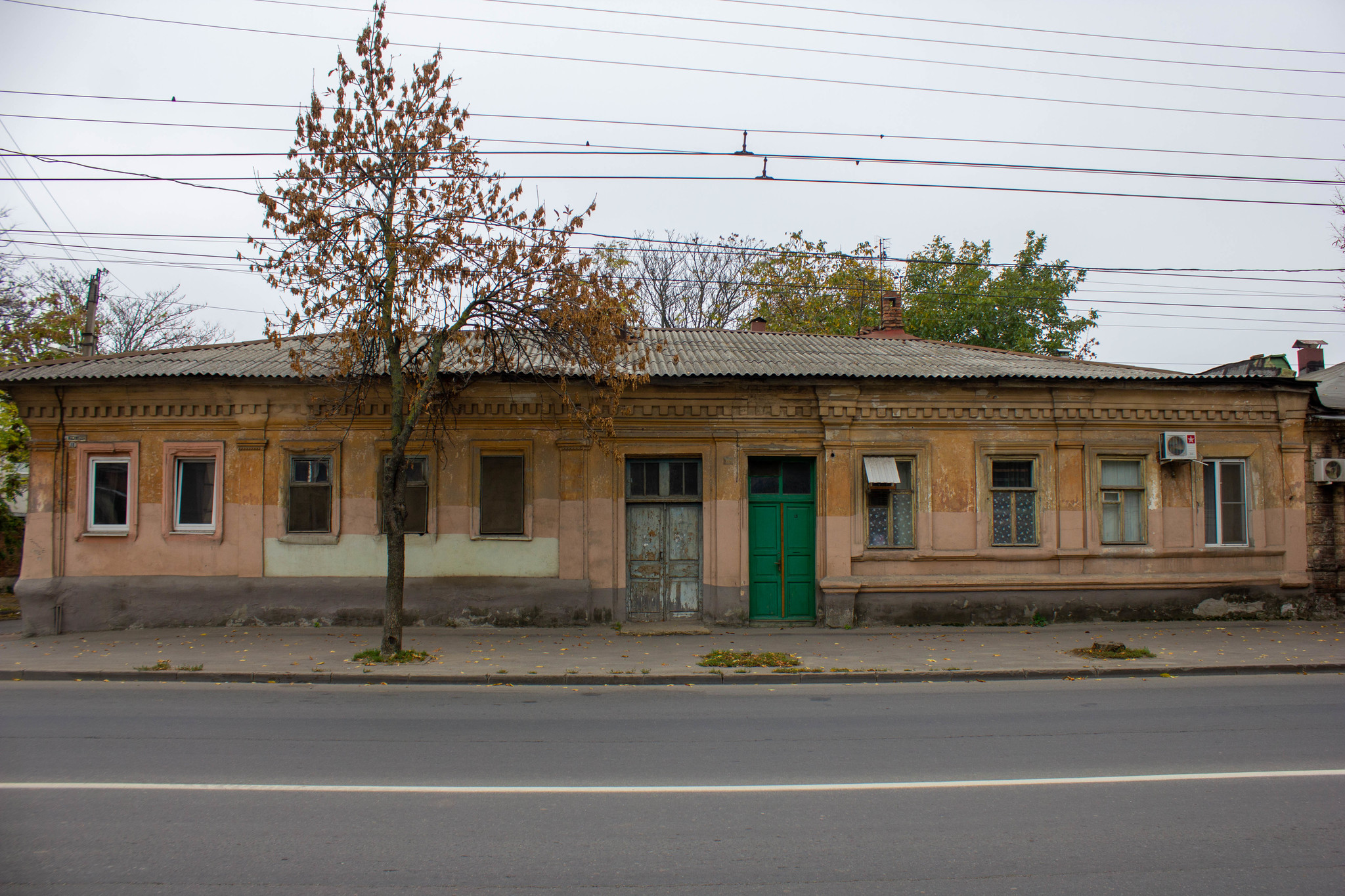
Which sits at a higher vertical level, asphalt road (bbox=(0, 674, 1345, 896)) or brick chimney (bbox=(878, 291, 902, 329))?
brick chimney (bbox=(878, 291, 902, 329))

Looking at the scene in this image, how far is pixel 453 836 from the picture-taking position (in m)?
4.71

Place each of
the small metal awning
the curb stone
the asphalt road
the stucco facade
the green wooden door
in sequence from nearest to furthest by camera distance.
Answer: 1. the asphalt road
2. the curb stone
3. the stucco facade
4. the small metal awning
5. the green wooden door

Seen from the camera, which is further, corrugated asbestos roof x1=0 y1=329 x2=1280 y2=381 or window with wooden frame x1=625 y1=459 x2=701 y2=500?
window with wooden frame x1=625 y1=459 x2=701 y2=500

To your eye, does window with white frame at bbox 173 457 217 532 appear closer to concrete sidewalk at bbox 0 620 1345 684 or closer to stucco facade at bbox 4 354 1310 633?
stucco facade at bbox 4 354 1310 633

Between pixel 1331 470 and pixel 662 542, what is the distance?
39.6 ft

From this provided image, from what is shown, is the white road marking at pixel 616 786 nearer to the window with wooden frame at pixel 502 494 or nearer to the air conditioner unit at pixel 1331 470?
the window with wooden frame at pixel 502 494

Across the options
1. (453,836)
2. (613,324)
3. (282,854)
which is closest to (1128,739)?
(453,836)

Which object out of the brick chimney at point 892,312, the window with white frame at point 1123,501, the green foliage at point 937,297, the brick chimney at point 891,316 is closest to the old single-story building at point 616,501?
the window with white frame at point 1123,501

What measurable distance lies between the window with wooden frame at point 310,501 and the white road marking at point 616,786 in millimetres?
8233

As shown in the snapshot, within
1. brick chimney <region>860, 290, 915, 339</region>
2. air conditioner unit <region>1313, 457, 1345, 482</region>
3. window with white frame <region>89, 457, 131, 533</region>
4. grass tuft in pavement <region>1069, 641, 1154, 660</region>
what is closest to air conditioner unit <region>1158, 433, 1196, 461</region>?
air conditioner unit <region>1313, 457, 1345, 482</region>

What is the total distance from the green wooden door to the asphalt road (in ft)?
17.0

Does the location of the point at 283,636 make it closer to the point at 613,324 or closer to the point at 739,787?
the point at 613,324

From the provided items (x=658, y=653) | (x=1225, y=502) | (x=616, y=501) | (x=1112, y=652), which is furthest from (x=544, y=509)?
(x=1225, y=502)

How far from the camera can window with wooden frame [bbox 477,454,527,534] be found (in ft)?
45.1
